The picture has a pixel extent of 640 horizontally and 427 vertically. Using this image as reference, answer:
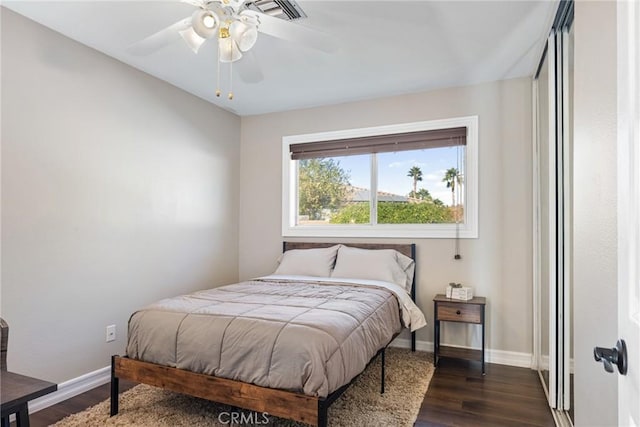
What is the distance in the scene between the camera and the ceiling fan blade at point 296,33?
7.93 feet

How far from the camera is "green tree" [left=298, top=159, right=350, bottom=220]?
13.9ft

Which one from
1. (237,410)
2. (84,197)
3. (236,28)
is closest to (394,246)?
(237,410)

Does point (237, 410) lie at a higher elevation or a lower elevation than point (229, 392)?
lower

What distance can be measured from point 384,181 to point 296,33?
1894mm

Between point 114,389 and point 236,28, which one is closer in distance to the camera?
point 236,28

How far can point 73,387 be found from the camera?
2676mm

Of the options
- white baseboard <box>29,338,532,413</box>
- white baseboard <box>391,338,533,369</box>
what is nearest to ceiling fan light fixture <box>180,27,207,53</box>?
white baseboard <box>29,338,532,413</box>

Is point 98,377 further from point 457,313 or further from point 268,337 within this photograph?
point 457,313

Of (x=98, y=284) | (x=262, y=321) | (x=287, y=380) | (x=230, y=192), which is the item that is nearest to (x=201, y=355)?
(x=262, y=321)

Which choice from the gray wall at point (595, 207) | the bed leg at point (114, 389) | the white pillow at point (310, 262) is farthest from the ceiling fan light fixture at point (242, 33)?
the white pillow at point (310, 262)

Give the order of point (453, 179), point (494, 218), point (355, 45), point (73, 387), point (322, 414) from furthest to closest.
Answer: point (453, 179) < point (494, 218) < point (355, 45) < point (73, 387) < point (322, 414)

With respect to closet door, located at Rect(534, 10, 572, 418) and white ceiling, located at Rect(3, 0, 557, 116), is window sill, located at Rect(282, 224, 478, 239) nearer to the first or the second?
closet door, located at Rect(534, 10, 572, 418)

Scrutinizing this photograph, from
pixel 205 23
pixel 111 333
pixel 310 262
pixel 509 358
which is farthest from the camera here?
pixel 310 262

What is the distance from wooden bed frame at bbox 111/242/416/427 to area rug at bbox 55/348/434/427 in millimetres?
173
